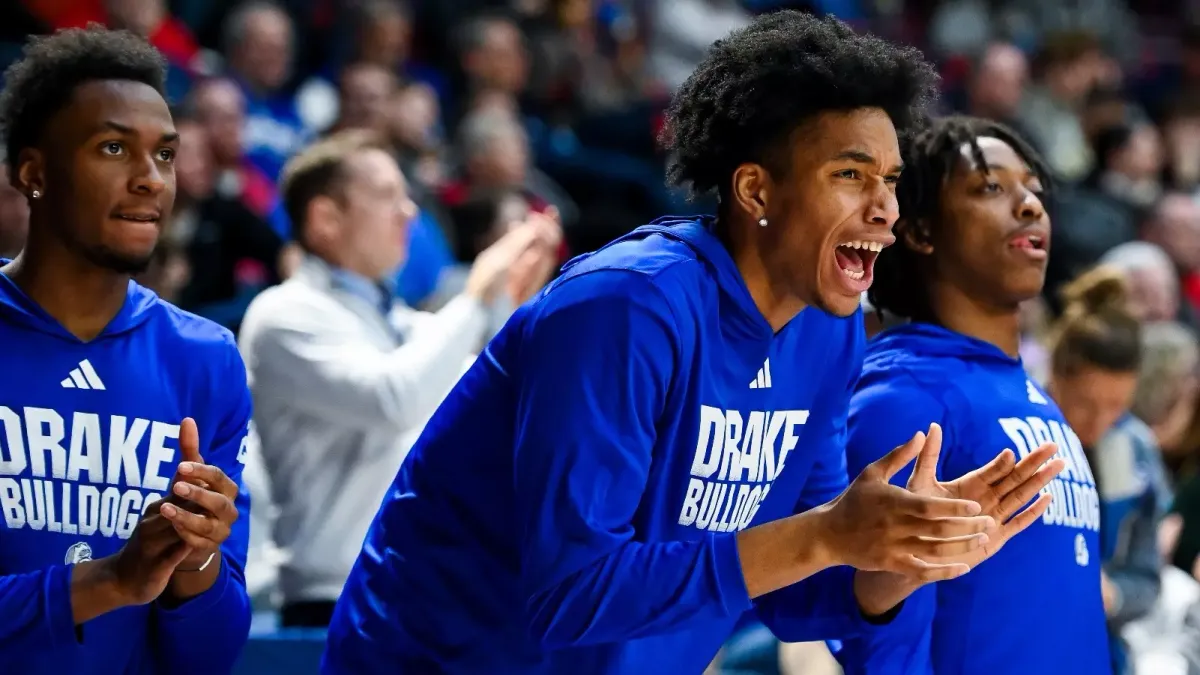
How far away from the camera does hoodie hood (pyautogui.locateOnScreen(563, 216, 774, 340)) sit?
97.3 inches

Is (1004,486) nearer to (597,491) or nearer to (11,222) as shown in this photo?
(597,491)

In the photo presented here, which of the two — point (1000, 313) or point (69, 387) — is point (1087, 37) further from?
point (69, 387)

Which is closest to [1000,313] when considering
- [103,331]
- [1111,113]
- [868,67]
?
[868,67]

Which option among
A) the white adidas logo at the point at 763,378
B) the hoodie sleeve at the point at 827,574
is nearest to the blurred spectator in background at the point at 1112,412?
the hoodie sleeve at the point at 827,574

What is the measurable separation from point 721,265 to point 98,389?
1038mm

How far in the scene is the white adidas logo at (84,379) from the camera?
267cm

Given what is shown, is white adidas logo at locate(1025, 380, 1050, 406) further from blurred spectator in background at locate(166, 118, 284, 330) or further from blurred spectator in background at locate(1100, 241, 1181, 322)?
blurred spectator in background at locate(1100, 241, 1181, 322)

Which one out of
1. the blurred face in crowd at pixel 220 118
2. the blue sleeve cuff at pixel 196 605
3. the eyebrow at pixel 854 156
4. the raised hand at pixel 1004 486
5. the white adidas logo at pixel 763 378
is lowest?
the blue sleeve cuff at pixel 196 605

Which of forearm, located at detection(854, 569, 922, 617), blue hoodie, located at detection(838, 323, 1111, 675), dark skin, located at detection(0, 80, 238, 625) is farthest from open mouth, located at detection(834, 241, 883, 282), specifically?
dark skin, located at detection(0, 80, 238, 625)

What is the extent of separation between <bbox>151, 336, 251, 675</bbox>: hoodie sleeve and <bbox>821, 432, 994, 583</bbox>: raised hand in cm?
108

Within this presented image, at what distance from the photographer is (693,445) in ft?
7.97

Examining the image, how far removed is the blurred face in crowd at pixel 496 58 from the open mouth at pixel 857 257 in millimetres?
5547

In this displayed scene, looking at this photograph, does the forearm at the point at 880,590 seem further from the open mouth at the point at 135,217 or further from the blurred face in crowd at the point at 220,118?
the blurred face in crowd at the point at 220,118

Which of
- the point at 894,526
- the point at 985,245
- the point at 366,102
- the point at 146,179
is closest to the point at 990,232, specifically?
the point at 985,245
